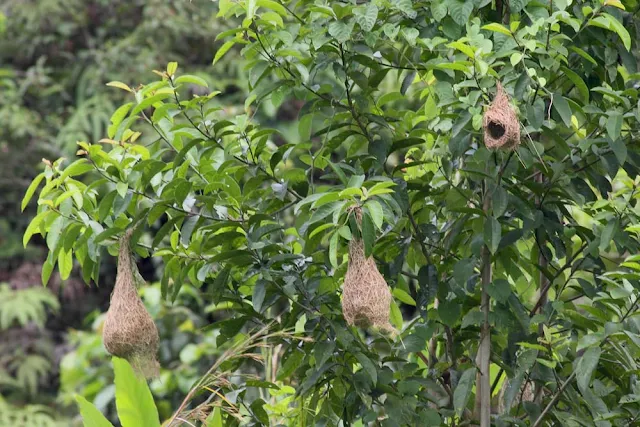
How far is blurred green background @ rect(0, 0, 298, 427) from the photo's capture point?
22.1 ft

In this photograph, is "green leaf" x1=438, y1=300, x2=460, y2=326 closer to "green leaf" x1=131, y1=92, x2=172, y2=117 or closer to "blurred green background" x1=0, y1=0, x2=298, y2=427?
"green leaf" x1=131, y1=92, x2=172, y2=117

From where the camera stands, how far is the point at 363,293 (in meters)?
2.08

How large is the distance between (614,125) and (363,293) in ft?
2.02

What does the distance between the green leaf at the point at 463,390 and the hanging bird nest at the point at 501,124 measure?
0.52 m

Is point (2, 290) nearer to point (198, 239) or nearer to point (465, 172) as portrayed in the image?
point (198, 239)

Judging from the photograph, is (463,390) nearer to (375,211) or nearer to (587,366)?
(587,366)

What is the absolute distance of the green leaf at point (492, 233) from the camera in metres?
2.15

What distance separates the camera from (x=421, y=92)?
9.14ft

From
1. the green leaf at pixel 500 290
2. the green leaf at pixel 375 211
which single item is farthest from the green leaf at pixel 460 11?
the green leaf at pixel 500 290

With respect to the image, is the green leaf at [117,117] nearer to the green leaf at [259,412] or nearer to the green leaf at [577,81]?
the green leaf at [259,412]

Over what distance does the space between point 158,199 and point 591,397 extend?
1.05m

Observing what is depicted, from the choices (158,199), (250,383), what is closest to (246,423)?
(250,383)

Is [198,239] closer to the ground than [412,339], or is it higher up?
higher up

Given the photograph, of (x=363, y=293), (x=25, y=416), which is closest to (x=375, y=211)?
(x=363, y=293)
